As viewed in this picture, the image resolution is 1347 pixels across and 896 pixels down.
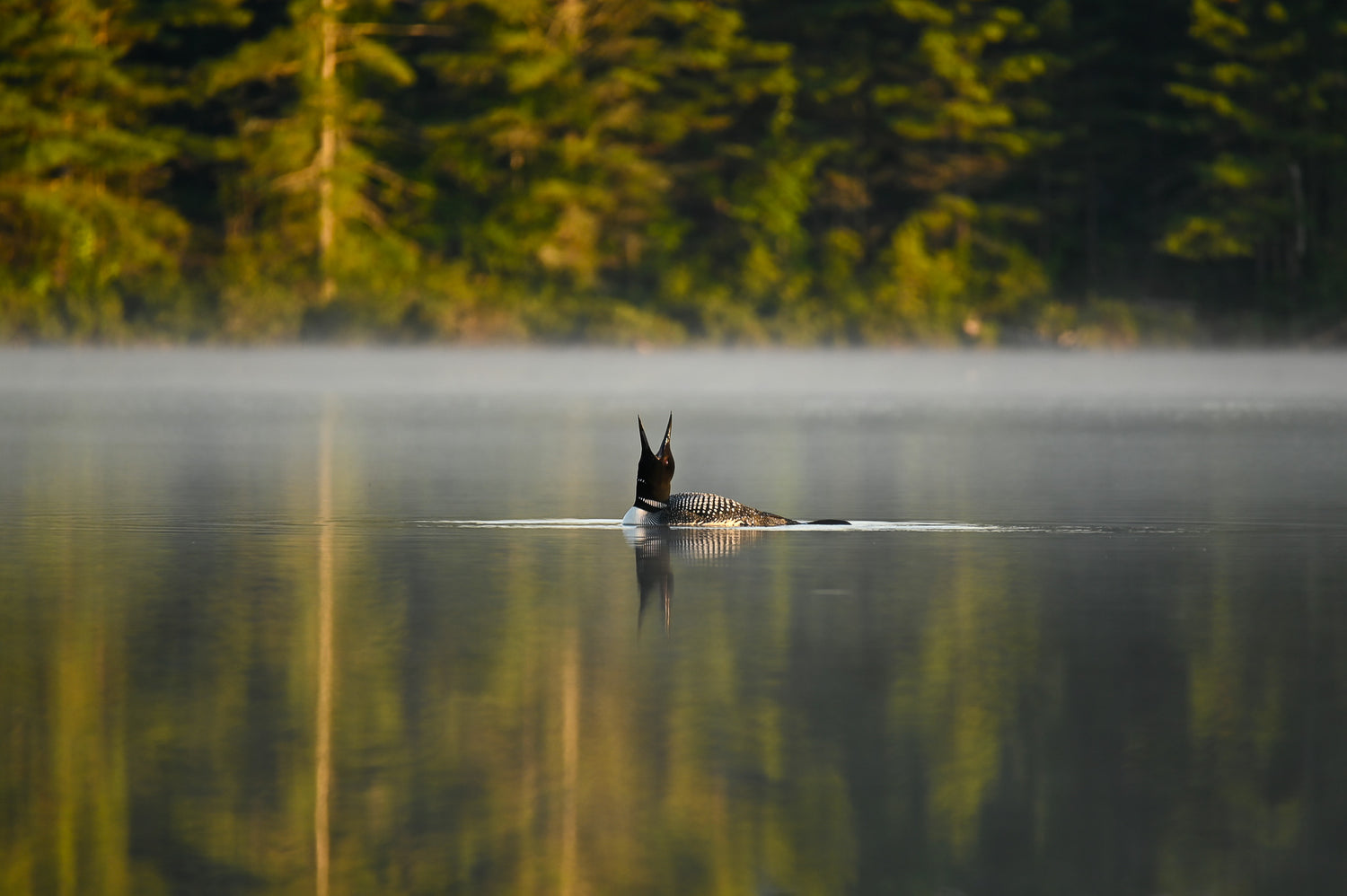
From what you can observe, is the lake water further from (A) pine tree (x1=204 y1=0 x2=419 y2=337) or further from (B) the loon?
(A) pine tree (x1=204 y1=0 x2=419 y2=337)

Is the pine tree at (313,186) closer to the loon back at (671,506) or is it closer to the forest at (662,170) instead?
the forest at (662,170)

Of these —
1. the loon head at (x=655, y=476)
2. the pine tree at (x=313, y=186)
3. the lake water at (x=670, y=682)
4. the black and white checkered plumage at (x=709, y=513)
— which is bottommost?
the lake water at (x=670, y=682)

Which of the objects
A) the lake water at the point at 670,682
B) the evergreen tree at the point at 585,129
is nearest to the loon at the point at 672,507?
the lake water at the point at 670,682

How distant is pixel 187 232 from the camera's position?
40.9 metres

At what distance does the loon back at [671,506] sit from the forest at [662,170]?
2788 cm

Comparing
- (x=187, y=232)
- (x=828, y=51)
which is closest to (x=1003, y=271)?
(x=828, y=51)

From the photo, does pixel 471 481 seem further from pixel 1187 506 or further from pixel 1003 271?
pixel 1003 271

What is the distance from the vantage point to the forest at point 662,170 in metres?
38.1

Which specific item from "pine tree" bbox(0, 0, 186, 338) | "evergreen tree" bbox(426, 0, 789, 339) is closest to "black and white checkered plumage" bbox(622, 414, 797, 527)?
"pine tree" bbox(0, 0, 186, 338)

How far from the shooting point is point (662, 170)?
42.2 m

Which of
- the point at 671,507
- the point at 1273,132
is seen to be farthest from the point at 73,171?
the point at 671,507

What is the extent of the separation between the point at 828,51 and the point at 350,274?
12.8 m

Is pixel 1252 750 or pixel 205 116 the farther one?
pixel 205 116

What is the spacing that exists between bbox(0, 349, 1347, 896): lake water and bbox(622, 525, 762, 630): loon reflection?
0.04 m
